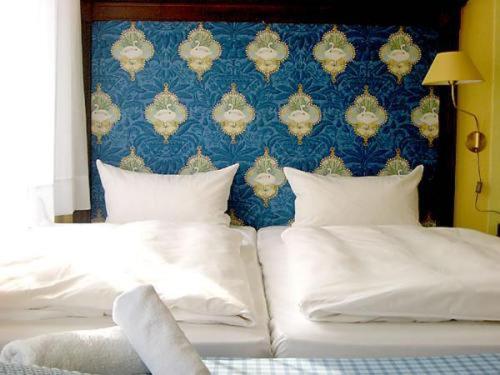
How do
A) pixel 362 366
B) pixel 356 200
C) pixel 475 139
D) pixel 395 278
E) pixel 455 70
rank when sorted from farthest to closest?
pixel 475 139 → pixel 356 200 → pixel 455 70 → pixel 395 278 → pixel 362 366

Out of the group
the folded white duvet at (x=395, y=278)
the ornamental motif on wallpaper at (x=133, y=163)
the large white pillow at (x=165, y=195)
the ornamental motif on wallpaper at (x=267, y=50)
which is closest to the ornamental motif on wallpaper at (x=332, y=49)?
the ornamental motif on wallpaper at (x=267, y=50)

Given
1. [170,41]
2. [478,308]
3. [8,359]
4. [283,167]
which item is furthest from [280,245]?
[8,359]

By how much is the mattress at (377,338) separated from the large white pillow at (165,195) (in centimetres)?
128

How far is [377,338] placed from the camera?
5.44ft

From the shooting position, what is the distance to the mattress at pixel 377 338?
1.63m

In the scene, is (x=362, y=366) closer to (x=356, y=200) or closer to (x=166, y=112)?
(x=356, y=200)

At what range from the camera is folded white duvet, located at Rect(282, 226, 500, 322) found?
1721 millimetres

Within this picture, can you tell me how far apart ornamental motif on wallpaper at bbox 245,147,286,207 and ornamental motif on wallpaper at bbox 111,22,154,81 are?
85 cm

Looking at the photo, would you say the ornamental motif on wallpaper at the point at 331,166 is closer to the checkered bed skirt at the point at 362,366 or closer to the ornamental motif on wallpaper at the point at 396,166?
the ornamental motif on wallpaper at the point at 396,166

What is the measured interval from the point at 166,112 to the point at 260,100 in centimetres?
53

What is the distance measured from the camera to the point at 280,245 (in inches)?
107

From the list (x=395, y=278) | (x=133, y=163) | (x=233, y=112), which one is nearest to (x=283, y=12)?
(x=233, y=112)

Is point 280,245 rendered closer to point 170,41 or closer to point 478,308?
point 478,308

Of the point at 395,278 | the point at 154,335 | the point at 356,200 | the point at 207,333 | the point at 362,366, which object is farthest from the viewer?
the point at 356,200
